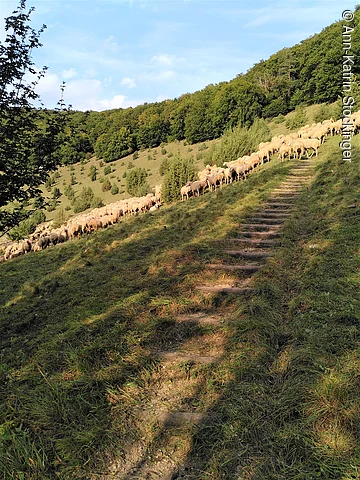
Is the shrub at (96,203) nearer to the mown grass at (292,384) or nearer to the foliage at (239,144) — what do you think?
the foliage at (239,144)

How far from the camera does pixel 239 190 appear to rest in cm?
1352

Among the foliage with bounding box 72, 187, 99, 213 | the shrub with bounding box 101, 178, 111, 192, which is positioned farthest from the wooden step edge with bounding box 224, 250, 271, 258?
the shrub with bounding box 101, 178, 111, 192

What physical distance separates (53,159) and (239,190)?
9342 mm

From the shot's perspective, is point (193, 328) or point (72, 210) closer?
point (193, 328)

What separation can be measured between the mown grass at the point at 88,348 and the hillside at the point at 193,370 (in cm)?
1

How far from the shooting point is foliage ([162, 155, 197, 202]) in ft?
65.7

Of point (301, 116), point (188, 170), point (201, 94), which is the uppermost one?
point (201, 94)

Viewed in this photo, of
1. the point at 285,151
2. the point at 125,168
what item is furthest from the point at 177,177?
the point at 125,168

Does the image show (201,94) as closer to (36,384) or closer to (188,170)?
(188,170)

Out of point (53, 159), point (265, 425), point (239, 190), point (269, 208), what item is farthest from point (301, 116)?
point (265, 425)

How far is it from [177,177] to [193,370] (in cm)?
1876

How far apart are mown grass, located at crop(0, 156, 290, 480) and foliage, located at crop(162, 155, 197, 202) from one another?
39.0 feet

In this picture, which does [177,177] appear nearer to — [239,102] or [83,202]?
[83,202]

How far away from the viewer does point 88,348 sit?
3.79 metres
